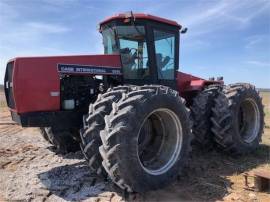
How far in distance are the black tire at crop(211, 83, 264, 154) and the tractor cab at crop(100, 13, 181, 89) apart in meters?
1.46

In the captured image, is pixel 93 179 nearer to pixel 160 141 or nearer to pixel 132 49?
pixel 160 141

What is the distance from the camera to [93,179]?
20.3 feet

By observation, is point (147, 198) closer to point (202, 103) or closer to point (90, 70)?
point (90, 70)

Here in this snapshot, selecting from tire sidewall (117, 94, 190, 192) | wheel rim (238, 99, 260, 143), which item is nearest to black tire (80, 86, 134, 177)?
tire sidewall (117, 94, 190, 192)

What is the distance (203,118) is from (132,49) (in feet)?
6.73

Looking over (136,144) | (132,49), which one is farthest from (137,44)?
(136,144)

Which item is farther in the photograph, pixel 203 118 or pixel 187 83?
pixel 187 83

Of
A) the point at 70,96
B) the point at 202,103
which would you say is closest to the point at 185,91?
the point at 202,103

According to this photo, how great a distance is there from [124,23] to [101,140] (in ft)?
8.67

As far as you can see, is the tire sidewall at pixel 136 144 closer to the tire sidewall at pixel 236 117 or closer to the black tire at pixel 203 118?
the black tire at pixel 203 118

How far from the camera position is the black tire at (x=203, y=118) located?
25.6 ft

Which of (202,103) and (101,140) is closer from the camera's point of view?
(101,140)

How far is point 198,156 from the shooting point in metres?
7.92

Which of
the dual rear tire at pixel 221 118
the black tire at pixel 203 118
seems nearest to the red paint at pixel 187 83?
the dual rear tire at pixel 221 118
